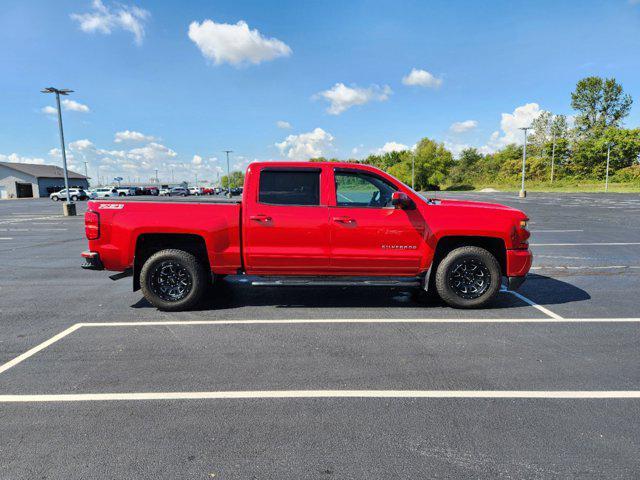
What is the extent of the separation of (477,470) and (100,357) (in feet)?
11.4

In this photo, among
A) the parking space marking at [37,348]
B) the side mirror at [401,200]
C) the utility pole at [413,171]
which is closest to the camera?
the parking space marking at [37,348]

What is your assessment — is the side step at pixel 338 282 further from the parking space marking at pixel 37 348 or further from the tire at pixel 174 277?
→ the parking space marking at pixel 37 348

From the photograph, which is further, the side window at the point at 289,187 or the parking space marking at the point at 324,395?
the side window at the point at 289,187

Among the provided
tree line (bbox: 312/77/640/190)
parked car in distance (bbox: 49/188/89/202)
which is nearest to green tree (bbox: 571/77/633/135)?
tree line (bbox: 312/77/640/190)

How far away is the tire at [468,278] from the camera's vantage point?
531cm

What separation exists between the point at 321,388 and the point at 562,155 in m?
94.8

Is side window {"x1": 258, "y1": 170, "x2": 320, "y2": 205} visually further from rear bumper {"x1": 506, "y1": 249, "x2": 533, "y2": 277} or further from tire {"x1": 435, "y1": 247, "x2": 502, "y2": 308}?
rear bumper {"x1": 506, "y1": 249, "x2": 533, "y2": 277}

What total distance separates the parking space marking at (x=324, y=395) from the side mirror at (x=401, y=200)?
2.45 m

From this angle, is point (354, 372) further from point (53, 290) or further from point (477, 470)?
point (53, 290)

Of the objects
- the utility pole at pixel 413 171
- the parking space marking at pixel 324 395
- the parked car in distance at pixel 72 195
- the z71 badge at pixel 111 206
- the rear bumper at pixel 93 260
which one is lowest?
the parking space marking at pixel 324 395

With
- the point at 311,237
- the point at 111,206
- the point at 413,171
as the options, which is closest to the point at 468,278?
the point at 311,237

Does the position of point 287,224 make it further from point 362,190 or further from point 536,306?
point 536,306

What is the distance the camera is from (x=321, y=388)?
332 centimetres

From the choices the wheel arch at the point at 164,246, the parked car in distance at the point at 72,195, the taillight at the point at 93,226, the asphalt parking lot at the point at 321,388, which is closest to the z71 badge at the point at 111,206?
the taillight at the point at 93,226
